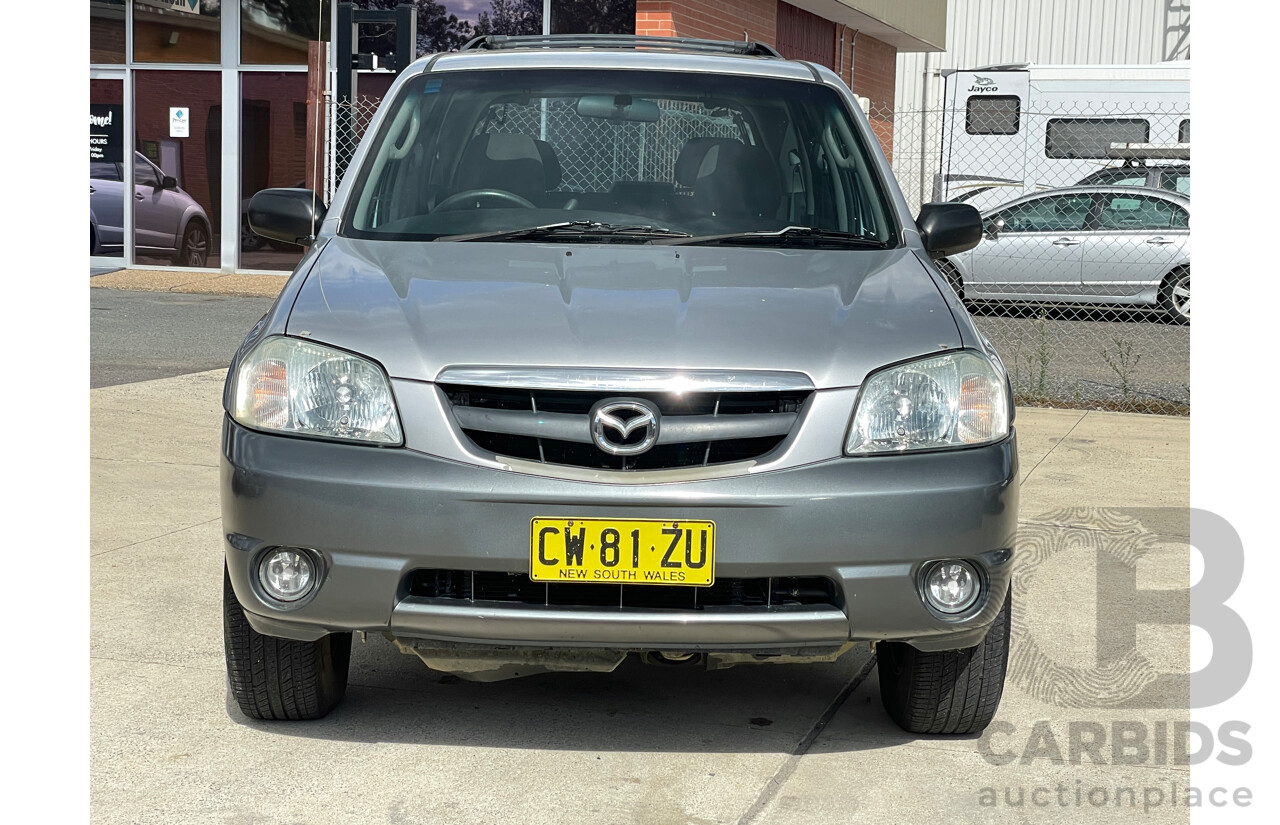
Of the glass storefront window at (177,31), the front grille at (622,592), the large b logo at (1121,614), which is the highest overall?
the glass storefront window at (177,31)

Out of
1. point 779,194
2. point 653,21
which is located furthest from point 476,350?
point 653,21

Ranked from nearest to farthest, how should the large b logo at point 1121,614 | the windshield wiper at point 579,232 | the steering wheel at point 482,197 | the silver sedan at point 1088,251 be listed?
the windshield wiper at point 579,232 < the large b logo at point 1121,614 < the steering wheel at point 482,197 < the silver sedan at point 1088,251

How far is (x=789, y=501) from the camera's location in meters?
3.11

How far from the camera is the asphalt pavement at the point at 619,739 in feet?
10.9

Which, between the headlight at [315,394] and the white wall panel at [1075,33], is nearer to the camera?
the headlight at [315,394]

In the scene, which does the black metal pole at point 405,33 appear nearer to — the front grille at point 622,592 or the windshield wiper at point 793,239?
the windshield wiper at point 793,239

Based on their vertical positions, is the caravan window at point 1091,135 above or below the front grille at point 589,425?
above

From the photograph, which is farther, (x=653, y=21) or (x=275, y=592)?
(x=653, y=21)

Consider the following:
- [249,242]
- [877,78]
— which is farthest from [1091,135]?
[249,242]

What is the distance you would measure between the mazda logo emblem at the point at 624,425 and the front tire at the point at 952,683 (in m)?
A: 0.94

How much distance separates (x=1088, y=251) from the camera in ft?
50.3

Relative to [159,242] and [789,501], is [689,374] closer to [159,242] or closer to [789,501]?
[789,501]

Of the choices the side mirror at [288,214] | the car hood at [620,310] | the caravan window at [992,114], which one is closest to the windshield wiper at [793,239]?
the car hood at [620,310]

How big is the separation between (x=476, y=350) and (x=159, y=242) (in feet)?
53.7
